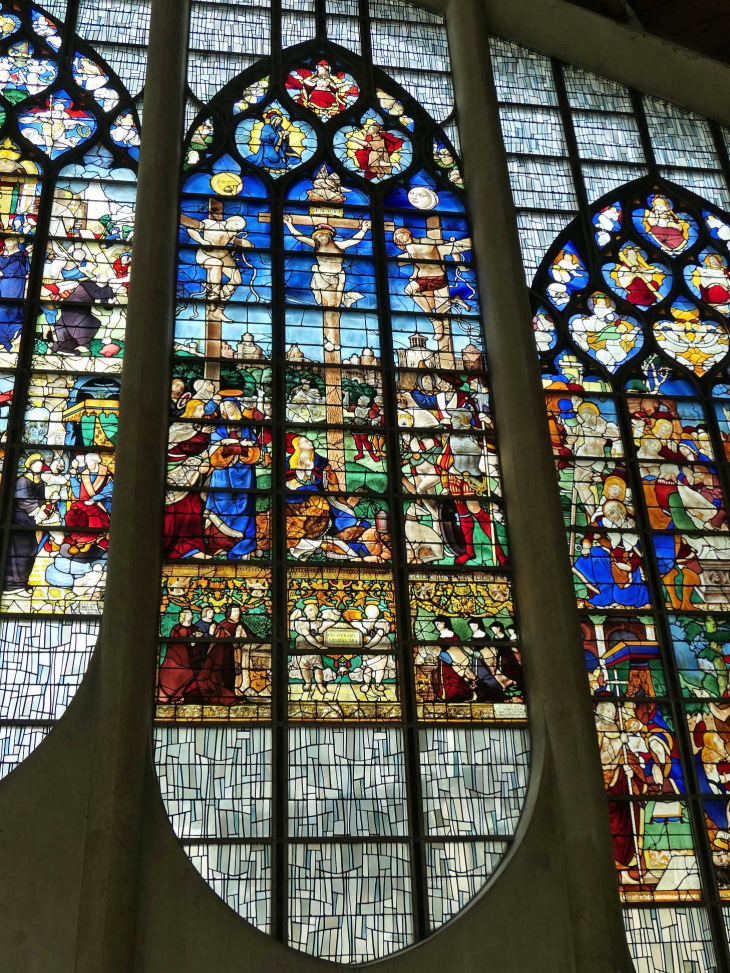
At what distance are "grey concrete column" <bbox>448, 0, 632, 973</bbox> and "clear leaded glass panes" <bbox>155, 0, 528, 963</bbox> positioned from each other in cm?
21

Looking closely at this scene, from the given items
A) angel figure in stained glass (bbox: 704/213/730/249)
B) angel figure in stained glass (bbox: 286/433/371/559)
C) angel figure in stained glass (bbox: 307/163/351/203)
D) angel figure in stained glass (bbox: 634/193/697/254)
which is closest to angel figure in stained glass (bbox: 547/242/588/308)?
angel figure in stained glass (bbox: 634/193/697/254)

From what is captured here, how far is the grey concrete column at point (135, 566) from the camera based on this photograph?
525cm

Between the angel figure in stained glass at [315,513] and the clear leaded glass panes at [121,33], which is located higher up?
the clear leaded glass panes at [121,33]

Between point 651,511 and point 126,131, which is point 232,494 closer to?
point 651,511

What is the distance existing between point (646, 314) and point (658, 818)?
3481mm

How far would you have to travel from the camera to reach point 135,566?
5930 millimetres

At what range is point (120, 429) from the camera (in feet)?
20.7

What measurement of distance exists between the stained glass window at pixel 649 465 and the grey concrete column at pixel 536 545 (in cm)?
38

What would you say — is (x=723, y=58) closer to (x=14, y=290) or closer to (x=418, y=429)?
(x=418, y=429)

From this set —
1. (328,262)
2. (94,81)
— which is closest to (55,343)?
(328,262)

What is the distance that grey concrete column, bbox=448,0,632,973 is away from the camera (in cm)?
567

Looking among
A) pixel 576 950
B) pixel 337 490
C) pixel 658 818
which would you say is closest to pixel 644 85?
pixel 337 490

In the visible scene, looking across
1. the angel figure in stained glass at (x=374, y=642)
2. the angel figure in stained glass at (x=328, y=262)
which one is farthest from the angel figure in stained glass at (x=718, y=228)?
the angel figure in stained glass at (x=374, y=642)

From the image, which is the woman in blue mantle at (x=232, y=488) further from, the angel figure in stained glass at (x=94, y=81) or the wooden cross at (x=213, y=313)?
the angel figure in stained glass at (x=94, y=81)
